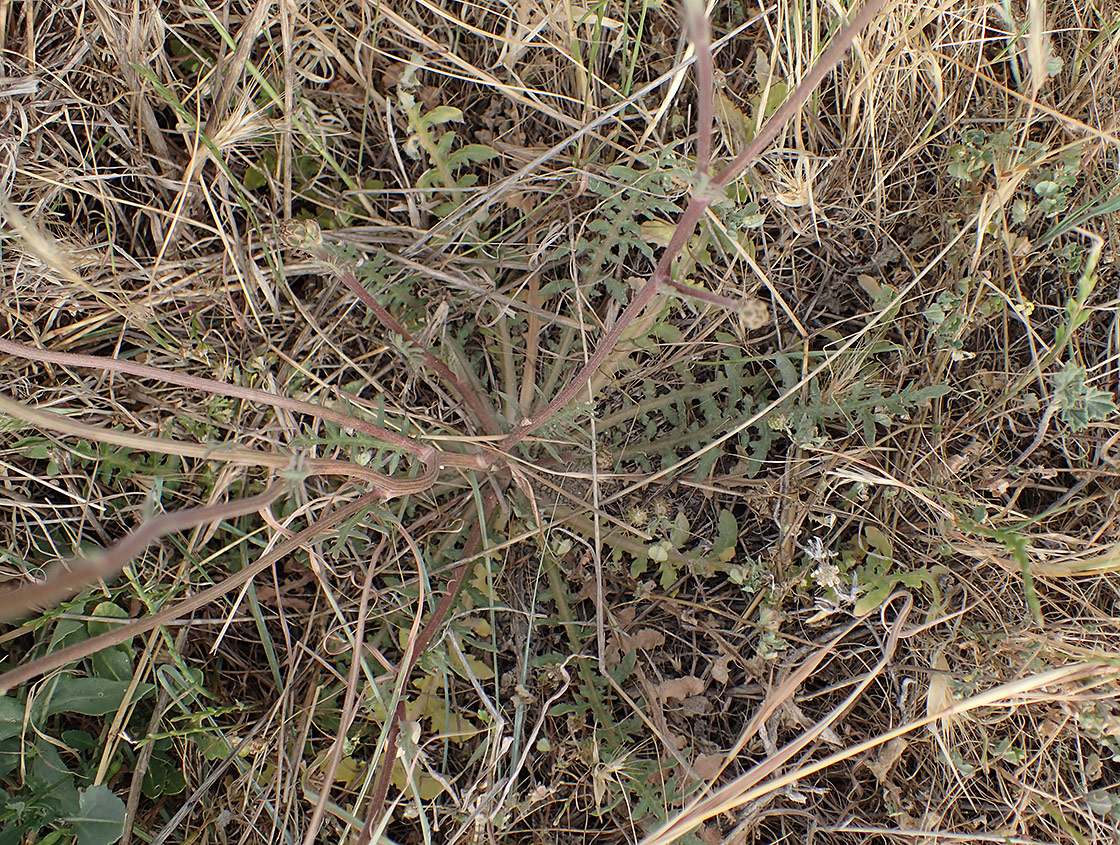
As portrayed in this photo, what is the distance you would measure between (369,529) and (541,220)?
3.34 feet

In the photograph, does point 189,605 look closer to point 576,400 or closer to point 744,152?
point 576,400

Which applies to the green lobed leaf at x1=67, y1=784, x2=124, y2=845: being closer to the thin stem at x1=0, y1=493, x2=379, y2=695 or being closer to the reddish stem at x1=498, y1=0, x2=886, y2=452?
the thin stem at x1=0, y1=493, x2=379, y2=695

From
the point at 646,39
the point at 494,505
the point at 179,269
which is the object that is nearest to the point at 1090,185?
the point at 646,39

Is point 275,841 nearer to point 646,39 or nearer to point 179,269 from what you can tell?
point 179,269

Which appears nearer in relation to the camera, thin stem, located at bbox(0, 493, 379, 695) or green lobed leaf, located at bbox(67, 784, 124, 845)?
thin stem, located at bbox(0, 493, 379, 695)

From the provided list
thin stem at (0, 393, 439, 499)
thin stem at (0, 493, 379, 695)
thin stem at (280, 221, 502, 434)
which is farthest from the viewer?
thin stem at (280, 221, 502, 434)

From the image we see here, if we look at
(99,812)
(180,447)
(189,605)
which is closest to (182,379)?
(180,447)

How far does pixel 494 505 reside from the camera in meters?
2.31

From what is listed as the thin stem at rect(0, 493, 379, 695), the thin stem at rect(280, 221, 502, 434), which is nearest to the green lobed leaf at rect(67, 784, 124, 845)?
the thin stem at rect(0, 493, 379, 695)

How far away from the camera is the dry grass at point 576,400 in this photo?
212cm

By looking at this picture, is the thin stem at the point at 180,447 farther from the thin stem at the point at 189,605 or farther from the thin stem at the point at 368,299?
the thin stem at the point at 368,299

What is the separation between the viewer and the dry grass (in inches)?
83.7

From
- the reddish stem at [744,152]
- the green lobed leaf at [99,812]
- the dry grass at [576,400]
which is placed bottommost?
the green lobed leaf at [99,812]

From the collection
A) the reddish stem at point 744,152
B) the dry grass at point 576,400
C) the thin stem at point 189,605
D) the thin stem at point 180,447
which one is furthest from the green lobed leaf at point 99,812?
the reddish stem at point 744,152
